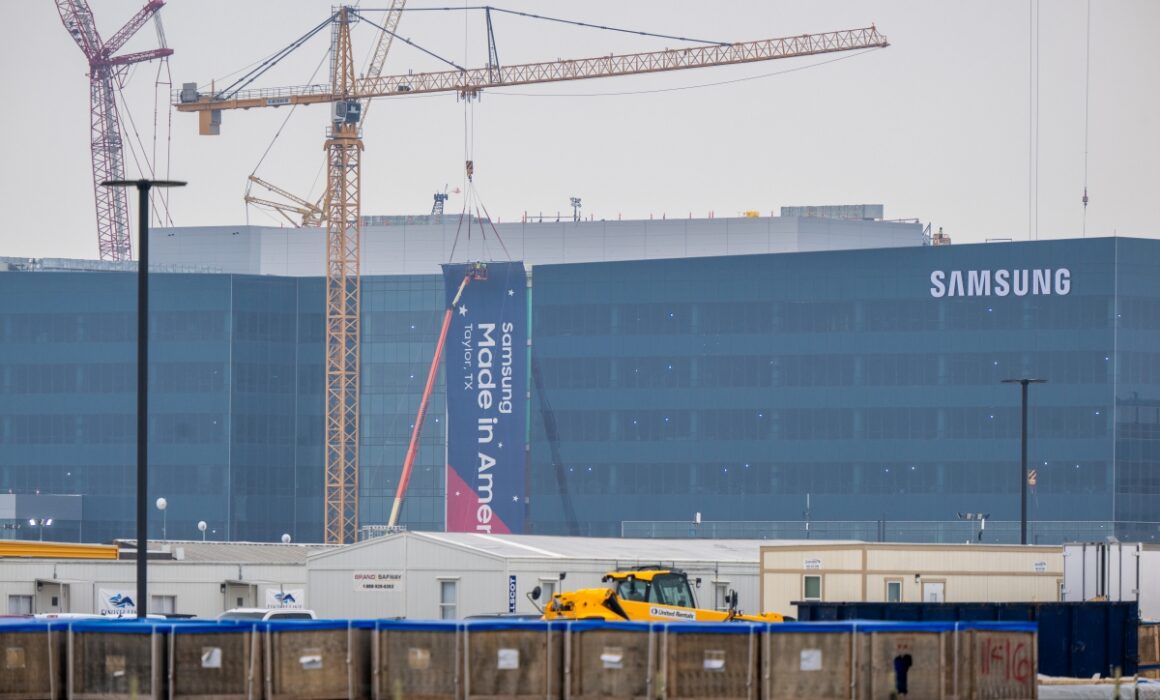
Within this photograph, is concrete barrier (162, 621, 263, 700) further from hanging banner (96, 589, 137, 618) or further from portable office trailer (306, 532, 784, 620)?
hanging banner (96, 589, 137, 618)

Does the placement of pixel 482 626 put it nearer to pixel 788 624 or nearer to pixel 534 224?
pixel 788 624

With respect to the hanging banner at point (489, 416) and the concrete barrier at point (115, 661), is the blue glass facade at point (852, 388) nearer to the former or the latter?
the hanging banner at point (489, 416)

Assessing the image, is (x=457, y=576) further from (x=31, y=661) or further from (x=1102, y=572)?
(x=31, y=661)

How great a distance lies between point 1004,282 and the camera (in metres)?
139

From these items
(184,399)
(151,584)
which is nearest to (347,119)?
(184,399)

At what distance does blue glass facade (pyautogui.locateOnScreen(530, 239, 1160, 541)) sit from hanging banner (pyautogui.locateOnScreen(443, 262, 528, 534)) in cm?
329

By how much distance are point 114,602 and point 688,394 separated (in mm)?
82336

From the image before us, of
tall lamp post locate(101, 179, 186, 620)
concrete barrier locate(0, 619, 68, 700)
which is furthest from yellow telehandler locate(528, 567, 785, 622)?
concrete barrier locate(0, 619, 68, 700)

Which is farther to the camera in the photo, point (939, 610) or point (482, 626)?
point (939, 610)

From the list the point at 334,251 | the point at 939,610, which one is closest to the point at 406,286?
the point at 334,251

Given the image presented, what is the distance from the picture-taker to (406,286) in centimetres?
15925

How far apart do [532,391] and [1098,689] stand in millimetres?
109727

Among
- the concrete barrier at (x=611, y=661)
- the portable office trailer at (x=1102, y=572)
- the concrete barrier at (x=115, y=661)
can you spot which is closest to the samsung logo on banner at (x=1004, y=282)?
the portable office trailer at (x=1102, y=572)

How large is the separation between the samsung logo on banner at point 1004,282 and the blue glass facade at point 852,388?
0.49 feet
